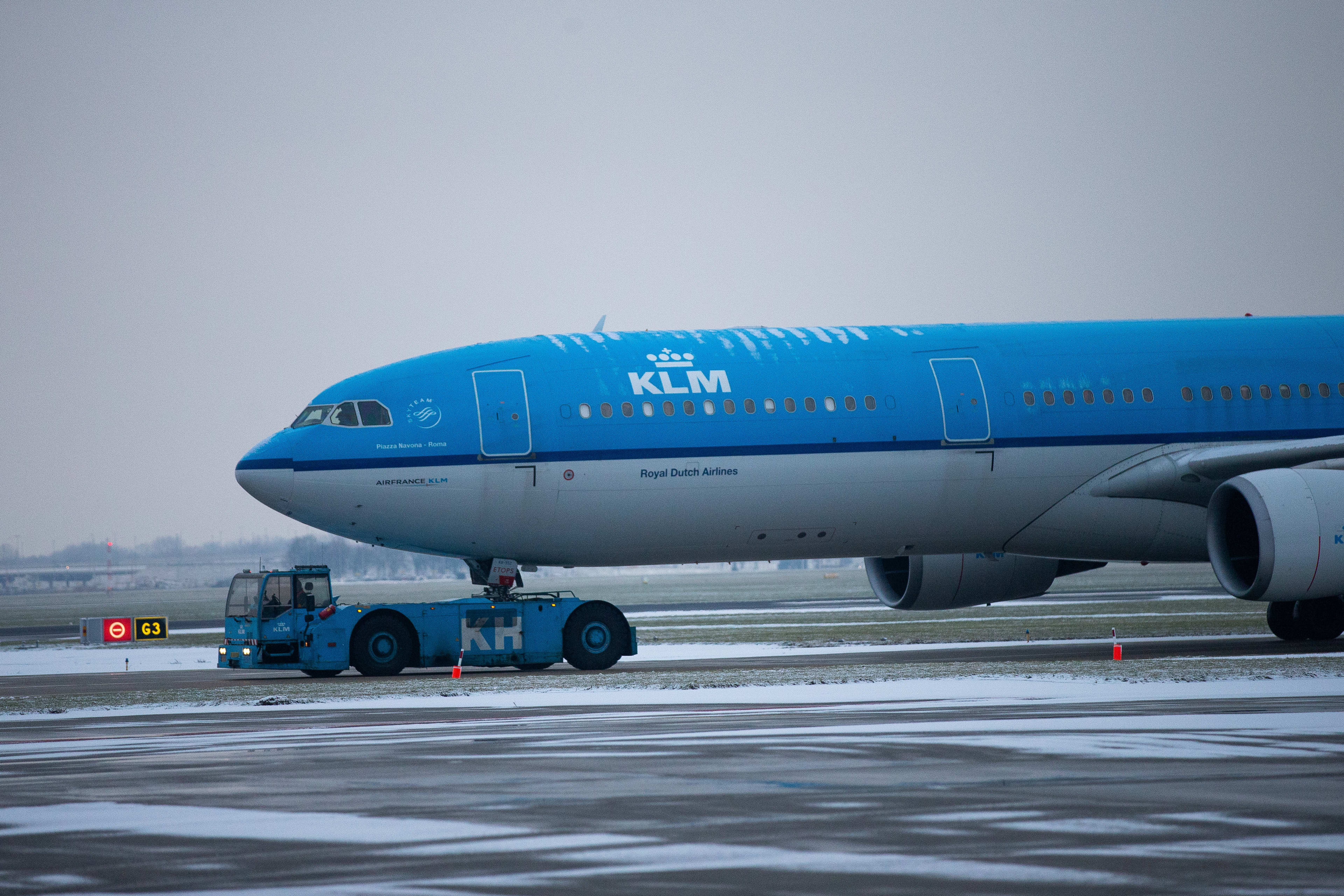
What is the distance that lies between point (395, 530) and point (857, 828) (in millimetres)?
17972

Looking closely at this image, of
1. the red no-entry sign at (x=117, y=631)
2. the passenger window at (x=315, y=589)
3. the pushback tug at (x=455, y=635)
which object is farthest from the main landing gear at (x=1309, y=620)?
the red no-entry sign at (x=117, y=631)

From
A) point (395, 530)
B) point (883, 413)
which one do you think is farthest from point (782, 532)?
point (395, 530)

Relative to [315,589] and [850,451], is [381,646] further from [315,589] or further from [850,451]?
[850,451]

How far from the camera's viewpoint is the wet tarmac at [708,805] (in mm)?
8367

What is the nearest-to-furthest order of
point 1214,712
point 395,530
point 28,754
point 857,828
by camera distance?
point 857,828 → point 28,754 → point 1214,712 → point 395,530

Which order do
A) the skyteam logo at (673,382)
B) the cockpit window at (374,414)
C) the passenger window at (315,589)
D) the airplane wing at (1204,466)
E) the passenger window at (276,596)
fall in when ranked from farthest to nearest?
the passenger window at (315,589) → the passenger window at (276,596) → the airplane wing at (1204,466) → the skyteam logo at (673,382) → the cockpit window at (374,414)

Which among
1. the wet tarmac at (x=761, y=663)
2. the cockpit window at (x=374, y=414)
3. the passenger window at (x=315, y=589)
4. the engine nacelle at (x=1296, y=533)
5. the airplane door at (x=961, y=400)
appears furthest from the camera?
the passenger window at (x=315, y=589)

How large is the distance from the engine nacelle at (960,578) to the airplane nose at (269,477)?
37.9 ft

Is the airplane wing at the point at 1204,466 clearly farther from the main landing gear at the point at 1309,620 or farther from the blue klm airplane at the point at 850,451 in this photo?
the main landing gear at the point at 1309,620

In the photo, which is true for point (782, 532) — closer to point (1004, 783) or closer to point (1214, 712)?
point (1214, 712)

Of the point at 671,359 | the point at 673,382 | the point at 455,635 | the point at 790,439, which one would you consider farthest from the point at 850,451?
the point at 455,635

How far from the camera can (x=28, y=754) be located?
1559cm

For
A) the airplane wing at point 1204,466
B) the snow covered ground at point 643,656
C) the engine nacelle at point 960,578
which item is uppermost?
the airplane wing at point 1204,466

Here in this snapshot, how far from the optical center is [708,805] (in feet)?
35.5
